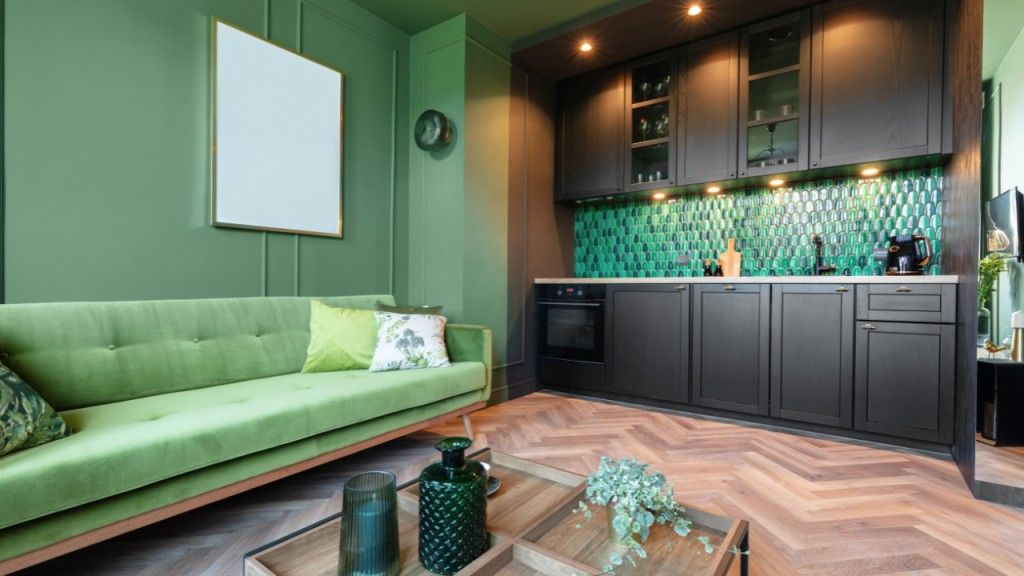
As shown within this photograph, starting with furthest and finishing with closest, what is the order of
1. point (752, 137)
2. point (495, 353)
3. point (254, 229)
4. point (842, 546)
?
point (495, 353)
point (752, 137)
point (254, 229)
point (842, 546)

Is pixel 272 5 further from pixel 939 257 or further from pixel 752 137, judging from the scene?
pixel 939 257

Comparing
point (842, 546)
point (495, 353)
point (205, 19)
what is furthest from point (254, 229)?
point (842, 546)

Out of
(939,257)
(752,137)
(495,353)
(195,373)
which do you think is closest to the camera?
(195,373)

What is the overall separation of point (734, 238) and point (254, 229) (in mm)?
3299

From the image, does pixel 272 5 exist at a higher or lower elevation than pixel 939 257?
higher

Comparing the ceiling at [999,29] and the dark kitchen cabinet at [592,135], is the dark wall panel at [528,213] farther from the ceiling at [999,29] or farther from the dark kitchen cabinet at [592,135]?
the ceiling at [999,29]

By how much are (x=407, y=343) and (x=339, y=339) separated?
35 centimetres

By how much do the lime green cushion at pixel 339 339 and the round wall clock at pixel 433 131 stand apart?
1.42 m

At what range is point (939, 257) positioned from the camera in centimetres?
285

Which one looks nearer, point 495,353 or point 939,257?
point 939,257

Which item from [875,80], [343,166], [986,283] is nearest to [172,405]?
[343,166]

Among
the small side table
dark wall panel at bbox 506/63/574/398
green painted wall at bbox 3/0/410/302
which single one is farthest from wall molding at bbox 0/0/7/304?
the small side table

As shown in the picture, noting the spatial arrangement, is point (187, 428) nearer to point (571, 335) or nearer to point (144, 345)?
point (144, 345)

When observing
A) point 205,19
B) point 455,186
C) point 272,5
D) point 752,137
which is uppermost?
point 272,5
